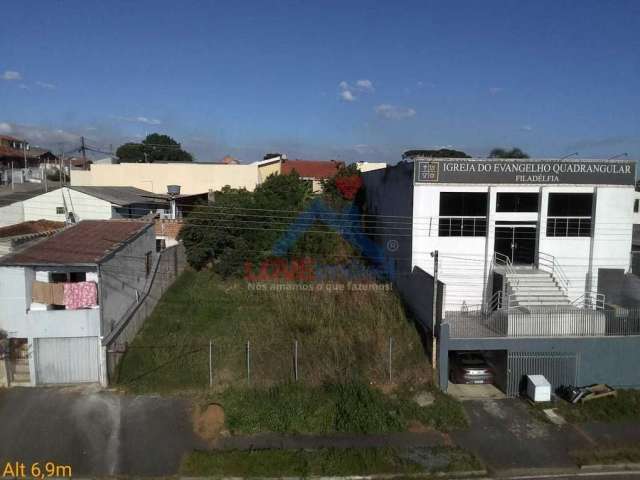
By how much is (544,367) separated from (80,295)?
44.1 feet

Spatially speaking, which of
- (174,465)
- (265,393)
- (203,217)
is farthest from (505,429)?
(203,217)

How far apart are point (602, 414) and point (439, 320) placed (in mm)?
4702

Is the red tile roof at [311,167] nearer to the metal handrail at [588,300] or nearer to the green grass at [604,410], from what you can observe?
the metal handrail at [588,300]

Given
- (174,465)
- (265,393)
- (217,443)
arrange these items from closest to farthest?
1. (174,465)
2. (217,443)
3. (265,393)

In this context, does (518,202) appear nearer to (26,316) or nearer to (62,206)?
(26,316)

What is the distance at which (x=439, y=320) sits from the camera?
14.4 metres

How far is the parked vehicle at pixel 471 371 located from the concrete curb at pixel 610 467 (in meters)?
4.16

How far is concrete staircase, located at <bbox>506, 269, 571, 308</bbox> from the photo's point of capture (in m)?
16.3

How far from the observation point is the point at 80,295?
14156 millimetres

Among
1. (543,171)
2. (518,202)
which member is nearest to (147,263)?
(518,202)

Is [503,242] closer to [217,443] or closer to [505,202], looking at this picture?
[505,202]

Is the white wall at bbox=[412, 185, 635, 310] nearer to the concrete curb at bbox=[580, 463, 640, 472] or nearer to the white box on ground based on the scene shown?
the white box on ground

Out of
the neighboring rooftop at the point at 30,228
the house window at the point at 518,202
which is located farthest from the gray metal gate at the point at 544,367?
the neighboring rooftop at the point at 30,228

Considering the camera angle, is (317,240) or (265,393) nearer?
(265,393)
